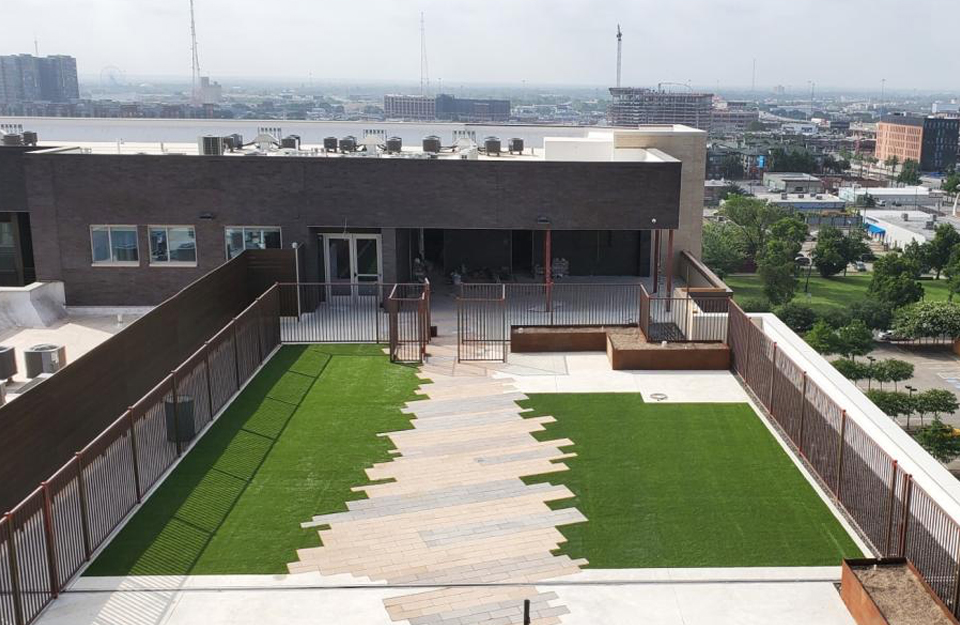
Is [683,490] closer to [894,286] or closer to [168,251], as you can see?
[168,251]

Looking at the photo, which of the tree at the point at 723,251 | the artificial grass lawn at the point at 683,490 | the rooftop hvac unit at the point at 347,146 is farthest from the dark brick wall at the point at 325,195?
the tree at the point at 723,251

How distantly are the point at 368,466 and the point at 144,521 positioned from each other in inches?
151

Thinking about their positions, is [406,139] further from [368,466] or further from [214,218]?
[368,466]

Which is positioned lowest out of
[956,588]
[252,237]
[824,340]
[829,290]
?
[829,290]

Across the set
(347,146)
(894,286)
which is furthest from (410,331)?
(894,286)

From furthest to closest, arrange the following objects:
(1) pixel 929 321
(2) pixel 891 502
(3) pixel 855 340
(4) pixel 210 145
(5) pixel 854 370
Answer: (1) pixel 929 321, (3) pixel 855 340, (5) pixel 854 370, (4) pixel 210 145, (2) pixel 891 502

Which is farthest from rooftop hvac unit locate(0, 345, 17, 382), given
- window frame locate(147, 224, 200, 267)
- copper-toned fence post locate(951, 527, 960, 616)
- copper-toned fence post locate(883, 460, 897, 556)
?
copper-toned fence post locate(951, 527, 960, 616)

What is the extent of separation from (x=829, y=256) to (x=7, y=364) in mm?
130524

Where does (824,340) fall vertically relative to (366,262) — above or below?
below

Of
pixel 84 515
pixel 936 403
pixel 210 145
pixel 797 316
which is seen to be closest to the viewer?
pixel 84 515

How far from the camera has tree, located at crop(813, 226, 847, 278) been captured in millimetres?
136000

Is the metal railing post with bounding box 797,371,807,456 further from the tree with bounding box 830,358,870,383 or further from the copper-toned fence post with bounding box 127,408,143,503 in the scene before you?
the tree with bounding box 830,358,870,383

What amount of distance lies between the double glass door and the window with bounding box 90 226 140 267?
5503 mm

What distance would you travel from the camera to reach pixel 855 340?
96.4 meters
